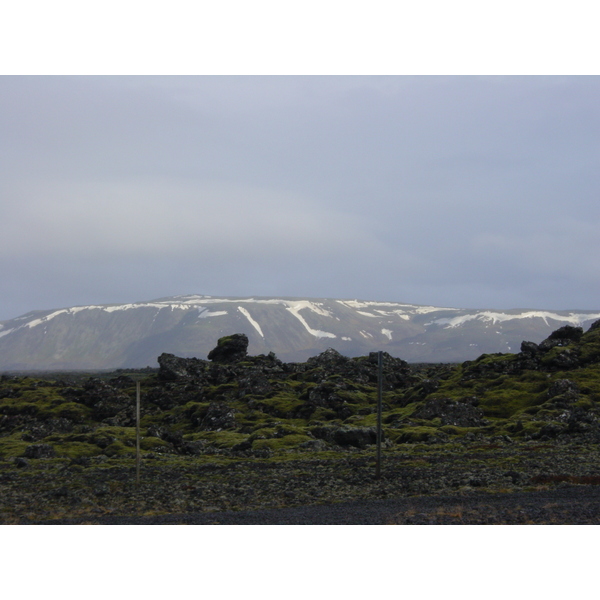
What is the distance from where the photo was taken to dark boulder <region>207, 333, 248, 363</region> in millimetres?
158125

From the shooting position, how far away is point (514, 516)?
36.1m

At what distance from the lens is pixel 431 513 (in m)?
38.1

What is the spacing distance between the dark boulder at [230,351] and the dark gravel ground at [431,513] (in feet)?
380

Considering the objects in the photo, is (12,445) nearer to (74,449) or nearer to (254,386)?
(74,449)

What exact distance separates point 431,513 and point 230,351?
4885 inches

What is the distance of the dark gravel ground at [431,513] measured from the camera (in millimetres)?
36031

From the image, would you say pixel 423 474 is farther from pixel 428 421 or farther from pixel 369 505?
pixel 428 421

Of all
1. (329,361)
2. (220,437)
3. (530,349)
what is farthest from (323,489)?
(329,361)

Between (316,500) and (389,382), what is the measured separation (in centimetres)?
9322

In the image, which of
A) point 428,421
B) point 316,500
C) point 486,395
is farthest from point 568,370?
point 316,500

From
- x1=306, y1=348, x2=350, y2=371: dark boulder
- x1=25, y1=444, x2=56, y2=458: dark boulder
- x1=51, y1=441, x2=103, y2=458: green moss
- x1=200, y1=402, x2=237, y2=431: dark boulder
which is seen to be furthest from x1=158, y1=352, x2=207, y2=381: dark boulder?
x1=25, y1=444, x2=56, y2=458: dark boulder

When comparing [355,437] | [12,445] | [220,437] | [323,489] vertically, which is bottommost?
[220,437]

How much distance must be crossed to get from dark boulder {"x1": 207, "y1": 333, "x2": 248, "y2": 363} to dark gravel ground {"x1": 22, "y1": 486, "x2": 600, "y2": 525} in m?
116

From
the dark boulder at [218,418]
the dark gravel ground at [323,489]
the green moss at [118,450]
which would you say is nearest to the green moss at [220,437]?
the dark boulder at [218,418]
